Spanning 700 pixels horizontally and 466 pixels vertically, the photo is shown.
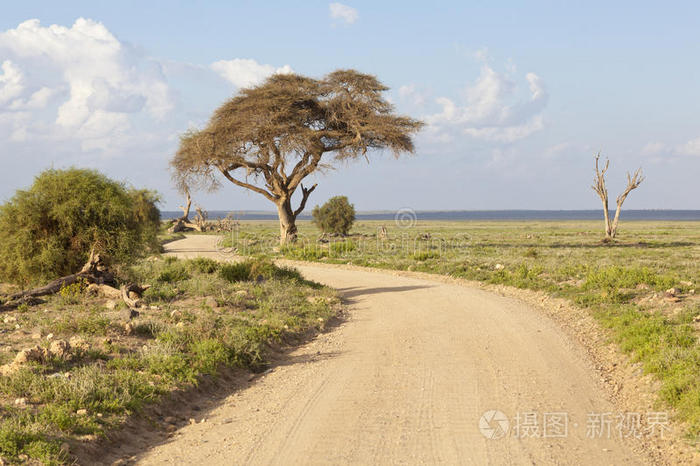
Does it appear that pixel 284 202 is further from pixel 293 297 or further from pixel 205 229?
pixel 205 229

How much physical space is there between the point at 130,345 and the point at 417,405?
500 cm

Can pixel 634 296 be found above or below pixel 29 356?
below

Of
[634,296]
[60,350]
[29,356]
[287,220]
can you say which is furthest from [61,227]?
[287,220]

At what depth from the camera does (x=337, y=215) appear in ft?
163

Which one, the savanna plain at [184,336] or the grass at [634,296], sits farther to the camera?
the grass at [634,296]

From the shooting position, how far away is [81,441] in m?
5.85
